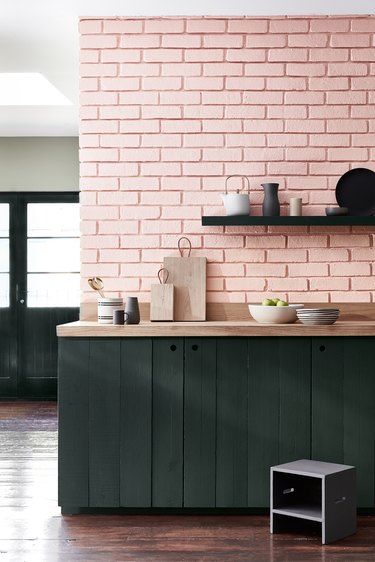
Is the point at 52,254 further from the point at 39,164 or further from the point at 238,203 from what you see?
the point at 238,203

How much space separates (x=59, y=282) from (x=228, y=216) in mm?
4670

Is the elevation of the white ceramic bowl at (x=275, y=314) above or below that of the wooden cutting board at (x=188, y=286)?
below

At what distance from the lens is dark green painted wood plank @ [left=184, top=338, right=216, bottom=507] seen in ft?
13.2

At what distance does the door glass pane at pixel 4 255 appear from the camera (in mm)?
8750

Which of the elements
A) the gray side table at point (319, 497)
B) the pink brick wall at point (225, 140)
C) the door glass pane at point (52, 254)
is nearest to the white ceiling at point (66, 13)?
the pink brick wall at point (225, 140)

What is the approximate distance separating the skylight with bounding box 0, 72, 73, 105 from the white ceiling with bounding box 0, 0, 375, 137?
2.09 ft

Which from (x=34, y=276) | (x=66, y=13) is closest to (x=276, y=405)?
(x=66, y=13)

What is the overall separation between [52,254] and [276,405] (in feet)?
16.8

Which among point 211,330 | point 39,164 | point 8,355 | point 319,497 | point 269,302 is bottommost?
point 319,497

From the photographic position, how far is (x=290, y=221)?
4.31m

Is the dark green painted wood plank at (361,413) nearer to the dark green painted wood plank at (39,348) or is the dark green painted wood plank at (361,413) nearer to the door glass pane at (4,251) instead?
the dark green painted wood plank at (39,348)

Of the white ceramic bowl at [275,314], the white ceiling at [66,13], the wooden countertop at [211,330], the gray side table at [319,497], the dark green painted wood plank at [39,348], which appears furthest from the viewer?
the dark green painted wood plank at [39,348]

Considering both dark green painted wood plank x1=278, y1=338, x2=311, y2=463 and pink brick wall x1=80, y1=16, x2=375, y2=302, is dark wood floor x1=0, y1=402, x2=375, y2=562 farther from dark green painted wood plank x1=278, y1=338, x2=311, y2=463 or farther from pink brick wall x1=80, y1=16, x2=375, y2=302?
pink brick wall x1=80, y1=16, x2=375, y2=302

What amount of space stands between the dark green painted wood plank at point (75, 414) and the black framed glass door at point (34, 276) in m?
4.67
